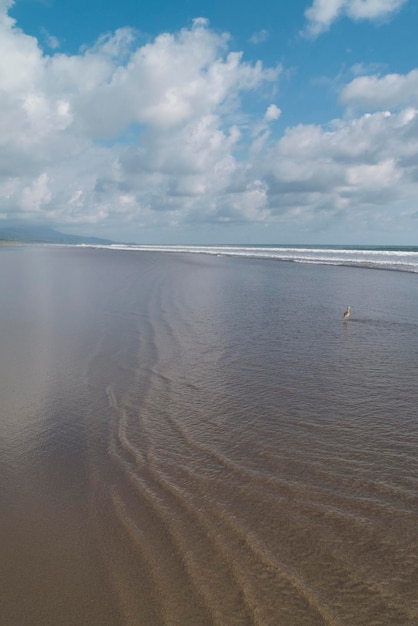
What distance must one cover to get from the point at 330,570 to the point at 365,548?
0.56m

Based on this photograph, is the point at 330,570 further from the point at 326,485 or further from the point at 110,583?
the point at 110,583

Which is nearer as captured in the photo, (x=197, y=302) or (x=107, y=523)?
(x=107, y=523)

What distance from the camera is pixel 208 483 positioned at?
5621mm

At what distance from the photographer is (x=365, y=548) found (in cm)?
445

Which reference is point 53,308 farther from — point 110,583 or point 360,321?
point 110,583

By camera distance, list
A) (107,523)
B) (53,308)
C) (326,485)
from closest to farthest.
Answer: (107,523)
(326,485)
(53,308)

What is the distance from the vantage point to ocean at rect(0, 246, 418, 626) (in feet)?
12.7

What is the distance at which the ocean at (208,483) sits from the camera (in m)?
3.86

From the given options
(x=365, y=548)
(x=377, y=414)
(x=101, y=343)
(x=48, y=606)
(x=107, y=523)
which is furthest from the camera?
(x=101, y=343)

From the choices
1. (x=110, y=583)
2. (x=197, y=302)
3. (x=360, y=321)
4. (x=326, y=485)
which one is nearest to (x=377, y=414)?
(x=326, y=485)

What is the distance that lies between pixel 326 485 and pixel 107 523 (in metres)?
2.89

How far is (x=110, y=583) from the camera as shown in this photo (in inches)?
157

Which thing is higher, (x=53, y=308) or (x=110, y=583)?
(x=53, y=308)

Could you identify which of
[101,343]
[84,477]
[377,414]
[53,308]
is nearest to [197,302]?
[53,308]
